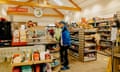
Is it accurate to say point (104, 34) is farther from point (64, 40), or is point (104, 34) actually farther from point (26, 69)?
point (26, 69)

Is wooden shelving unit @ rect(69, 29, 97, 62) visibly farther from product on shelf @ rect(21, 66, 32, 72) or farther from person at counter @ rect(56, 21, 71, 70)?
product on shelf @ rect(21, 66, 32, 72)

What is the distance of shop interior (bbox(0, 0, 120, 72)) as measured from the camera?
2600 millimetres

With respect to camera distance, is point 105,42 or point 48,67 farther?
point 105,42

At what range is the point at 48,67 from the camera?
2.65m

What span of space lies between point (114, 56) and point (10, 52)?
2.36 m

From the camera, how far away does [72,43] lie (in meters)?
6.60

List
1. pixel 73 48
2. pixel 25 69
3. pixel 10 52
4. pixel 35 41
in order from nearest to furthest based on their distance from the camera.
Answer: pixel 25 69 < pixel 10 52 < pixel 35 41 < pixel 73 48

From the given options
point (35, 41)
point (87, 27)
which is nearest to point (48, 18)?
point (87, 27)

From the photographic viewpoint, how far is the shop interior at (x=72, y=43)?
2.60m

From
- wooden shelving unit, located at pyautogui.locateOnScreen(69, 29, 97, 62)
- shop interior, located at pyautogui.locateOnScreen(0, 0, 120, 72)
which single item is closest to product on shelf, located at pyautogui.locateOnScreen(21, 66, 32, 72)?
shop interior, located at pyautogui.locateOnScreen(0, 0, 120, 72)

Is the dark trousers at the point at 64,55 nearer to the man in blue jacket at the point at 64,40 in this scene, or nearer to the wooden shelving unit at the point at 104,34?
the man in blue jacket at the point at 64,40

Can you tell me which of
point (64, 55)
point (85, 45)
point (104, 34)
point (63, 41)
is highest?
point (104, 34)

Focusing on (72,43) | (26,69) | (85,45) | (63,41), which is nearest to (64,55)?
(63,41)

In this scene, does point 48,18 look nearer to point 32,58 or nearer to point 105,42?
point 105,42
